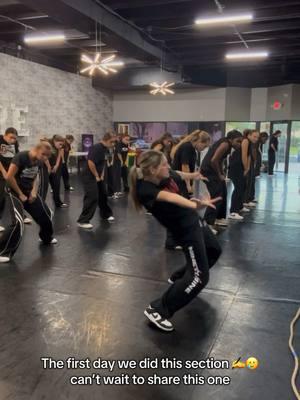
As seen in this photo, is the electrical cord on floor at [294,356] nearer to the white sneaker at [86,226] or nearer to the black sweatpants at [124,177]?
the white sneaker at [86,226]

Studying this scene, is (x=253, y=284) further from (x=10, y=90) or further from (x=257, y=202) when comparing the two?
(x=10, y=90)

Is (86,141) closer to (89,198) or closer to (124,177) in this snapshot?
(124,177)

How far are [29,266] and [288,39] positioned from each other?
8.98m

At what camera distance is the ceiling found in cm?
727

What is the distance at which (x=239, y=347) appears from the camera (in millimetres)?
2488

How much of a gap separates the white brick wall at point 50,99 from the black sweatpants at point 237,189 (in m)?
7.19

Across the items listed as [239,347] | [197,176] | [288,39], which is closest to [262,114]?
[288,39]

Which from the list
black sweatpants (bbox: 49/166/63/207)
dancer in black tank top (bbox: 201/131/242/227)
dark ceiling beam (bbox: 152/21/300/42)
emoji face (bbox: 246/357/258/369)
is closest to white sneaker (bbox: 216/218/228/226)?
dancer in black tank top (bbox: 201/131/242/227)

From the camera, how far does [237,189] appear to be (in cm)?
650

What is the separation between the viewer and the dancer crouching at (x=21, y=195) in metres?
3.99

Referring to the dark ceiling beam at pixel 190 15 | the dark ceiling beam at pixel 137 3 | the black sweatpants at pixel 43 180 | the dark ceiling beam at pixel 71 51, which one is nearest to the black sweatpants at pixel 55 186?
the black sweatpants at pixel 43 180

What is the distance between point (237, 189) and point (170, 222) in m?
4.14

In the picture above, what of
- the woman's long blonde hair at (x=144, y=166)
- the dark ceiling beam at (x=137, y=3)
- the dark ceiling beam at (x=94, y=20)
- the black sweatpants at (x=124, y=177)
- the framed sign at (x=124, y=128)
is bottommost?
the black sweatpants at (x=124, y=177)

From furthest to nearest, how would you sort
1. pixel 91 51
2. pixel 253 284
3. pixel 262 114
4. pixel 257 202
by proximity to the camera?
pixel 262 114 < pixel 91 51 < pixel 257 202 < pixel 253 284
